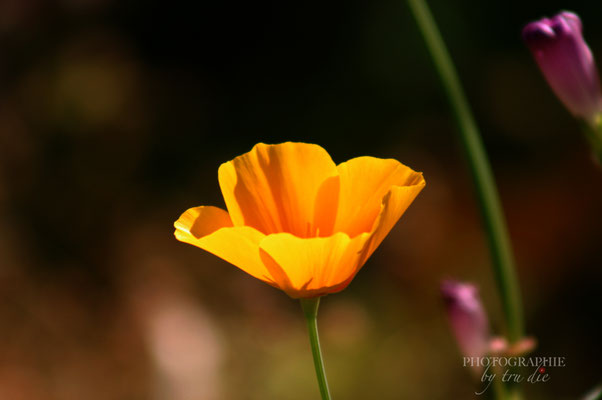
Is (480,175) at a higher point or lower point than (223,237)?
lower

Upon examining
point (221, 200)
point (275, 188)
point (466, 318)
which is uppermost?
point (275, 188)

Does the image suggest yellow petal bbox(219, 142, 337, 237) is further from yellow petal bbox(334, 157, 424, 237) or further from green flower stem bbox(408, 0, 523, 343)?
green flower stem bbox(408, 0, 523, 343)

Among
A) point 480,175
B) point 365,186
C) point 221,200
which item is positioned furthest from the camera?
point 221,200

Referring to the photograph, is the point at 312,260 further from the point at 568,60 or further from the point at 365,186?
the point at 568,60

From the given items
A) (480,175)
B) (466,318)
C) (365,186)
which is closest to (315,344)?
(365,186)

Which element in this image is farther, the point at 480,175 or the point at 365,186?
the point at 480,175

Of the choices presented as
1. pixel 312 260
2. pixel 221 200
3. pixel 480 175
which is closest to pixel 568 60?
pixel 480 175

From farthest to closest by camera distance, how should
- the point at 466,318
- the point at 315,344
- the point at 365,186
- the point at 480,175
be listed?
the point at 466,318
the point at 480,175
the point at 365,186
the point at 315,344
